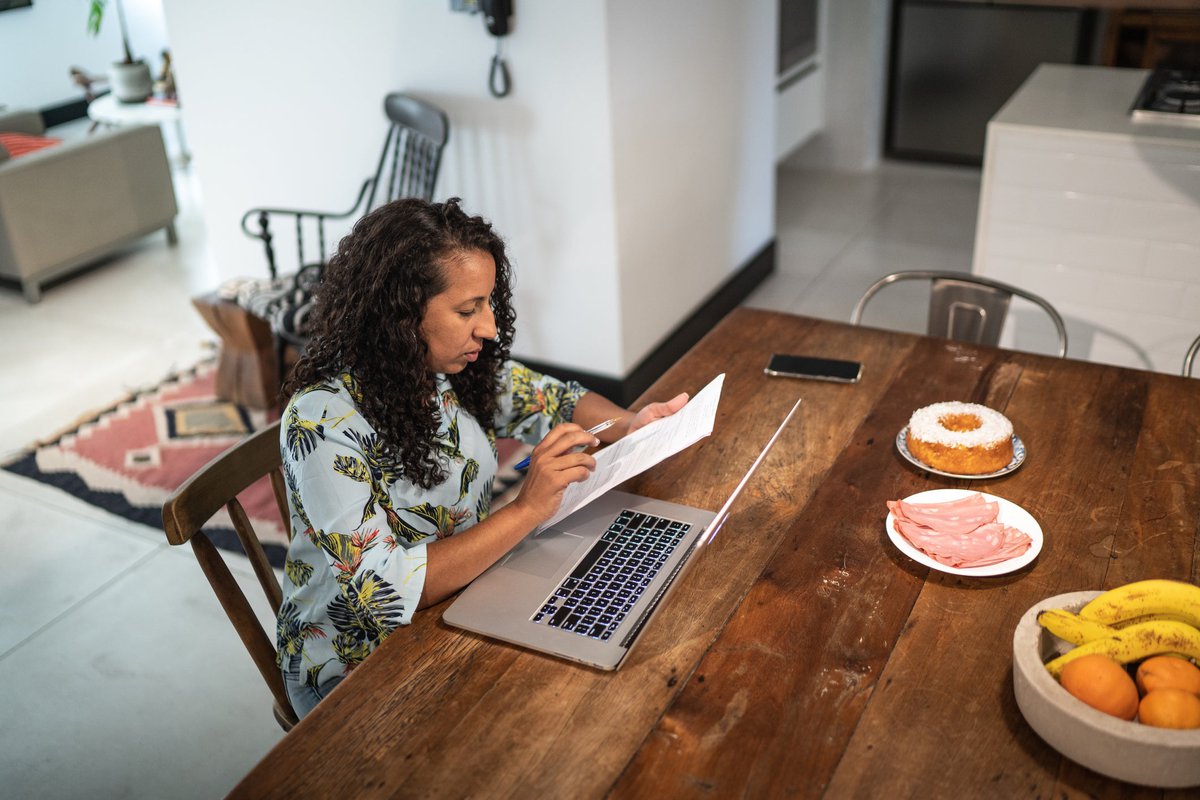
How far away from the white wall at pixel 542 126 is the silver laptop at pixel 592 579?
5.71 ft

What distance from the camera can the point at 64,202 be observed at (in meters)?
4.62

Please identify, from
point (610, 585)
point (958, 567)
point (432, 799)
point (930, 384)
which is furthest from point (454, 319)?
point (930, 384)

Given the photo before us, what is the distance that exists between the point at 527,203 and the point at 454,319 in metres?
1.87

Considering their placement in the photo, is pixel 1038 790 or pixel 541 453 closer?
pixel 1038 790

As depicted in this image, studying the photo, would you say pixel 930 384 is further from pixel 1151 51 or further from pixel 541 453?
pixel 1151 51

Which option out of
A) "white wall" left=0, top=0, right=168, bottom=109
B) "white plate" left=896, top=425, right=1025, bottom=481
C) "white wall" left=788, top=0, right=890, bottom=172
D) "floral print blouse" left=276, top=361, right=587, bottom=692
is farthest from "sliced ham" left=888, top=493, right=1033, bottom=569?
"white wall" left=0, top=0, right=168, bottom=109

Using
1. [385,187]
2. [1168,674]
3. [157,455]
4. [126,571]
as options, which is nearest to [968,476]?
[1168,674]

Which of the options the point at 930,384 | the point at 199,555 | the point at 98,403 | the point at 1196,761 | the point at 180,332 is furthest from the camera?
the point at 180,332

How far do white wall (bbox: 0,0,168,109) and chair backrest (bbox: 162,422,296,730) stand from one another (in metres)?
4.66

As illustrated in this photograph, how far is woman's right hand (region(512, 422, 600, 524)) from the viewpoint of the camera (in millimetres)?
1462

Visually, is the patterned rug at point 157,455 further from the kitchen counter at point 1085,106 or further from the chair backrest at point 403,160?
the kitchen counter at point 1085,106

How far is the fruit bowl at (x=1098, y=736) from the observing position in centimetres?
105

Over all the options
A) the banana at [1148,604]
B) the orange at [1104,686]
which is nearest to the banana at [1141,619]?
the banana at [1148,604]

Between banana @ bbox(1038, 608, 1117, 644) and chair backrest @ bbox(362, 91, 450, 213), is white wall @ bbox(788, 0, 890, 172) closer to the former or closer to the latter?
chair backrest @ bbox(362, 91, 450, 213)
